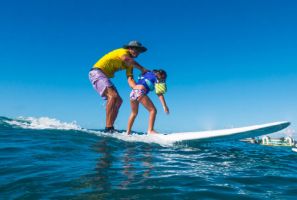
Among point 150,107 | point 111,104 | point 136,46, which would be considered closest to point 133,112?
point 150,107

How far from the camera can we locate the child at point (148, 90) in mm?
8875

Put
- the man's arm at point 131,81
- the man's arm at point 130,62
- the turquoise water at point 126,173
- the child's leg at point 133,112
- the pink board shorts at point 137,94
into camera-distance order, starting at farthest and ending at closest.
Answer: the man's arm at point 131,81, the child's leg at point 133,112, the pink board shorts at point 137,94, the man's arm at point 130,62, the turquoise water at point 126,173

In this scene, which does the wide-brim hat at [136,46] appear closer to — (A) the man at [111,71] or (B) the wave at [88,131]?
(A) the man at [111,71]

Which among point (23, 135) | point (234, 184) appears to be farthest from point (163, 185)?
point (23, 135)

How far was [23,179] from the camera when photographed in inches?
152

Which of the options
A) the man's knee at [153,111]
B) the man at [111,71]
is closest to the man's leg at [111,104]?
the man at [111,71]

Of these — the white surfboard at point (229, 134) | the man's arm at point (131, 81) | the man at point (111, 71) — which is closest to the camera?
the white surfboard at point (229, 134)

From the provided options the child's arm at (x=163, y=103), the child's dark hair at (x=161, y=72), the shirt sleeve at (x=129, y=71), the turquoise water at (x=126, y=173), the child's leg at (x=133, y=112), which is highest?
the shirt sleeve at (x=129, y=71)

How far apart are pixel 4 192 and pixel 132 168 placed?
184 centimetres

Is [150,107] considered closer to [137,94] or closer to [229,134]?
[137,94]

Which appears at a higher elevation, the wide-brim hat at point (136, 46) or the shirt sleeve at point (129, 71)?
the wide-brim hat at point (136, 46)

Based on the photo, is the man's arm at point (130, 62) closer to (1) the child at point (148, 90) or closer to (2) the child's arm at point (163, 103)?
(1) the child at point (148, 90)

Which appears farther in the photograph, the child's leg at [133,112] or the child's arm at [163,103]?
the child's arm at [163,103]

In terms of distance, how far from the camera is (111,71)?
9.13 meters
